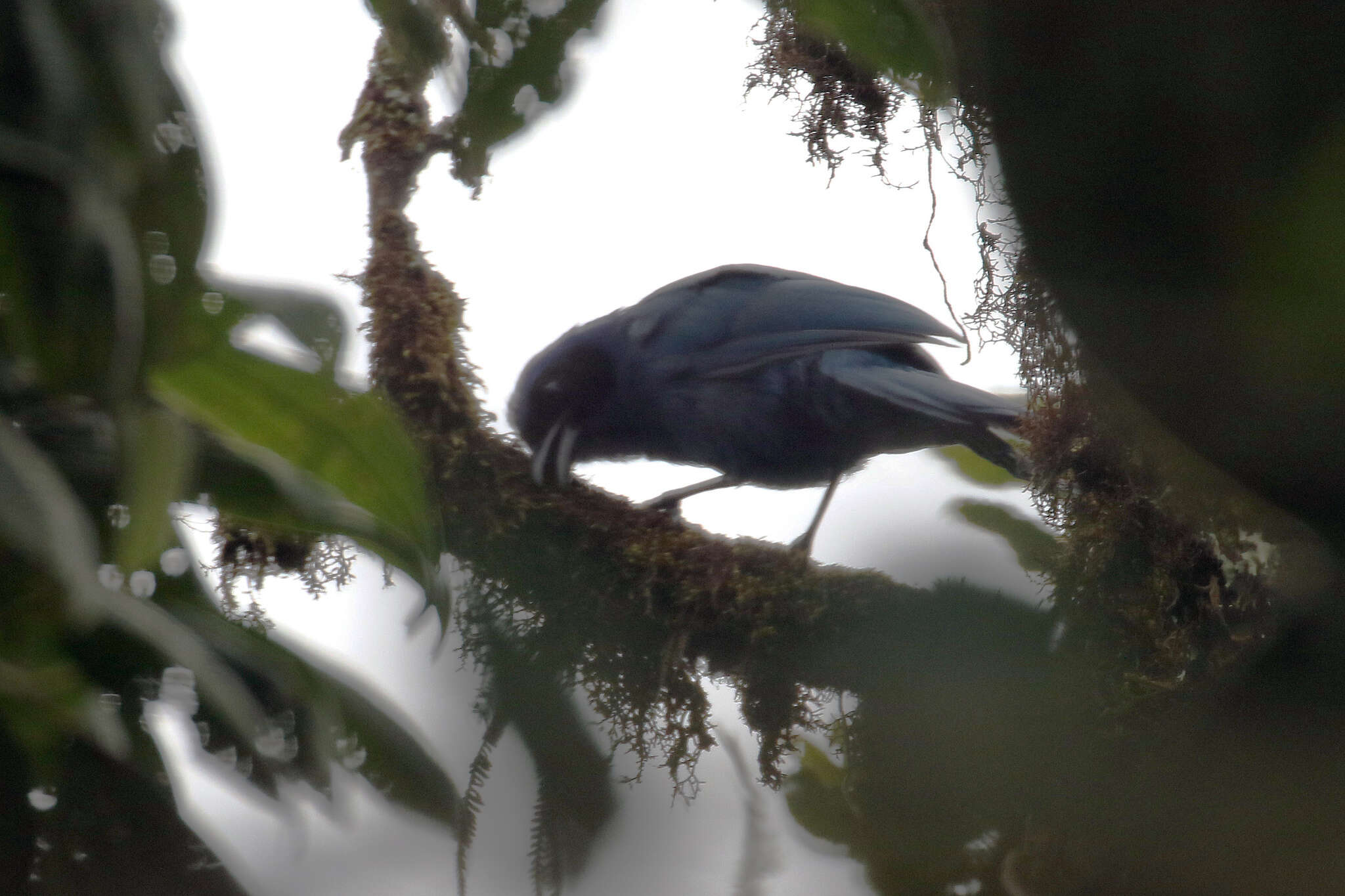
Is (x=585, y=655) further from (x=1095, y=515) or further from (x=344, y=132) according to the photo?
(x=344, y=132)

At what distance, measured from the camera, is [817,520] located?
3367 millimetres

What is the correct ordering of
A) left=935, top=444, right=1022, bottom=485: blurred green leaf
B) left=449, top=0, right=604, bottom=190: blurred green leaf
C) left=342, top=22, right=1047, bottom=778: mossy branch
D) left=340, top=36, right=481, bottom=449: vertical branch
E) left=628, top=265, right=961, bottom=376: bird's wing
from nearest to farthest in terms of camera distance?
1. left=449, top=0, right=604, bottom=190: blurred green leaf
2. left=342, top=22, right=1047, bottom=778: mossy branch
3. left=340, top=36, right=481, bottom=449: vertical branch
4. left=935, top=444, right=1022, bottom=485: blurred green leaf
5. left=628, top=265, right=961, bottom=376: bird's wing

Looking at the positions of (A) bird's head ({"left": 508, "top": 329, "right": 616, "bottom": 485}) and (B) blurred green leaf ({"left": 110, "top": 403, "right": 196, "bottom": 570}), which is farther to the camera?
(A) bird's head ({"left": 508, "top": 329, "right": 616, "bottom": 485})

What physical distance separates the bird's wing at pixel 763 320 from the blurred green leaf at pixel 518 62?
1.63 metres

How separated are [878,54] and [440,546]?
1226mm

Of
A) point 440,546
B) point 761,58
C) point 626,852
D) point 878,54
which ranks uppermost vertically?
point 761,58

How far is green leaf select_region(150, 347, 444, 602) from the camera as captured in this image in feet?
4.61

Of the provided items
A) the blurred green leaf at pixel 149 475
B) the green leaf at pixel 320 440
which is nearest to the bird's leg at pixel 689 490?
the green leaf at pixel 320 440

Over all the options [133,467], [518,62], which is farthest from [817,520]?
[133,467]

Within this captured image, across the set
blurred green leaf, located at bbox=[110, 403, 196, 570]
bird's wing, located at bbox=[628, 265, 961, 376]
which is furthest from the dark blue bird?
blurred green leaf, located at bbox=[110, 403, 196, 570]

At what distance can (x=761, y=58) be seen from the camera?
9.68 feet

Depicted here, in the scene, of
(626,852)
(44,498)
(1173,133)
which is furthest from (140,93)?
(626,852)

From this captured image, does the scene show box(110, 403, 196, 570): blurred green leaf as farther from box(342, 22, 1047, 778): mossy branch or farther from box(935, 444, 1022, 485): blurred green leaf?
box(935, 444, 1022, 485): blurred green leaf

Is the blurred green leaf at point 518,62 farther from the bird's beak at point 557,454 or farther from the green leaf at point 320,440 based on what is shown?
the green leaf at point 320,440
